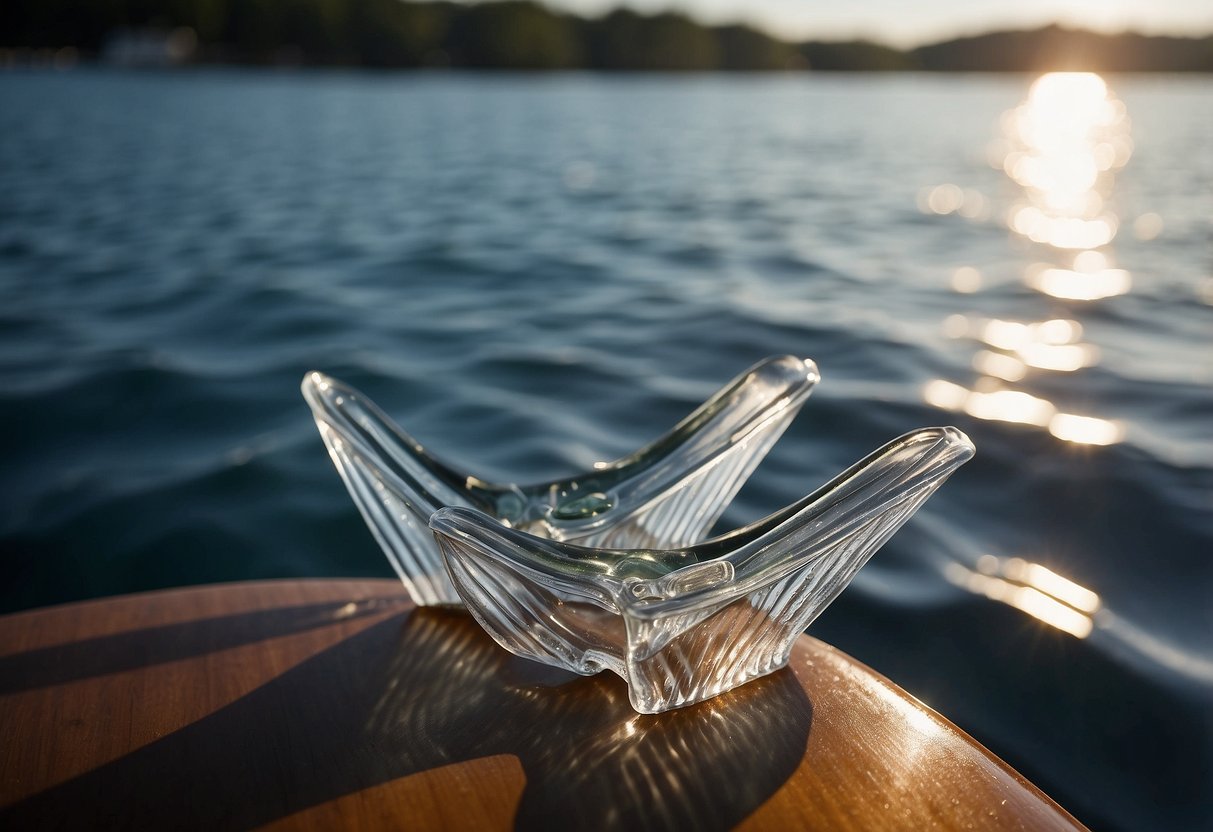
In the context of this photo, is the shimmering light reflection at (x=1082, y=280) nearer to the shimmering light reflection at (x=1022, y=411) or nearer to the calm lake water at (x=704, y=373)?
the calm lake water at (x=704, y=373)

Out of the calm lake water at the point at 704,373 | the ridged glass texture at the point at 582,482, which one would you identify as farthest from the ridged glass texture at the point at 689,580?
the calm lake water at the point at 704,373

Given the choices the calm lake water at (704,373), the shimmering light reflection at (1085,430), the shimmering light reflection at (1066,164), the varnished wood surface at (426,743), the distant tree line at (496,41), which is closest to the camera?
the varnished wood surface at (426,743)

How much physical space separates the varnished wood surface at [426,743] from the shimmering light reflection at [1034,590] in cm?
69

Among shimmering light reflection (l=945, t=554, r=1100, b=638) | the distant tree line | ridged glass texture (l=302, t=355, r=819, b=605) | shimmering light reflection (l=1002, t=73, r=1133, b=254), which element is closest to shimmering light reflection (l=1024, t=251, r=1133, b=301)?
shimmering light reflection (l=1002, t=73, r=1133, b=254)

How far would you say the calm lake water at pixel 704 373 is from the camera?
60.4 inches

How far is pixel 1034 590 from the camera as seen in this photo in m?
1.65

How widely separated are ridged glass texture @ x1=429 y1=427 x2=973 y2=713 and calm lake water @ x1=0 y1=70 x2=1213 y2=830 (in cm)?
56

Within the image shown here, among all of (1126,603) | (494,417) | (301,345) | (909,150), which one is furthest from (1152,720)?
(909,150)

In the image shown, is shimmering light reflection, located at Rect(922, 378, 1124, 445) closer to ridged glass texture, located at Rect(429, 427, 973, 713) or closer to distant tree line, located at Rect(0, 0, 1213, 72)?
ridged glass texture, located at Rect(429, 427, 973, 713)

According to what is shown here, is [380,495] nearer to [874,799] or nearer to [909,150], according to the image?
[874,799]

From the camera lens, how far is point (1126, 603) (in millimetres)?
1615

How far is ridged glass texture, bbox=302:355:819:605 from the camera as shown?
3.49ft

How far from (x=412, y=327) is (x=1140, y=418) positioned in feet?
6.95

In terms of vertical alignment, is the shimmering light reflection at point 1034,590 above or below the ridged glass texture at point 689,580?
below
